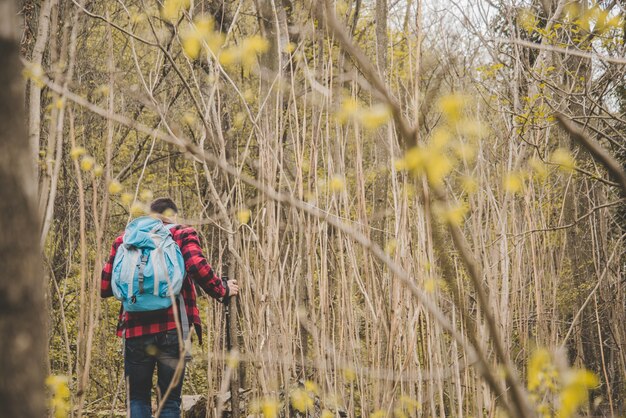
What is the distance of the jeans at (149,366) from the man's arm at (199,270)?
0.25 metres

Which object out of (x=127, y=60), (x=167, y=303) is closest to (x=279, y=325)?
(x=167, y=303)

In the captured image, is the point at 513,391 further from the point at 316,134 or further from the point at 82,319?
the point at 316,134

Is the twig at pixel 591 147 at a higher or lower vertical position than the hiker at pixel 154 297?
higher

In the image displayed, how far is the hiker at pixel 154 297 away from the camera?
222 cm

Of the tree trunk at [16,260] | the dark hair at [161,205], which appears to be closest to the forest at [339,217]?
the tree trunk at [16,260]

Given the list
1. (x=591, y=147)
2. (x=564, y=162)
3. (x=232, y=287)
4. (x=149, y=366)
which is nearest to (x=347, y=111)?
(x=591, y=147)

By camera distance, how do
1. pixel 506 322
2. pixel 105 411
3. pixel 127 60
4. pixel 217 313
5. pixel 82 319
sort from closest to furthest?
pixel 82 319, pixel 506 322, pixel 217 313, pixel 105 411, pixel 127 60

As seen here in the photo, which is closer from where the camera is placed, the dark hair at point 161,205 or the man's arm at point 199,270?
the man's arm at point 199,270

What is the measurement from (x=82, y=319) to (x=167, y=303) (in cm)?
91

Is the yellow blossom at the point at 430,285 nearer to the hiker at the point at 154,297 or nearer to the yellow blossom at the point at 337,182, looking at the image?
the yellow blossom at the point at 337,182

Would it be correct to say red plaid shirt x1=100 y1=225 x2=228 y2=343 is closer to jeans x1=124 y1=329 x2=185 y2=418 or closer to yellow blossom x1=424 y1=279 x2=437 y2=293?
jeans x1=124 y1=329 x2=185 y2=418

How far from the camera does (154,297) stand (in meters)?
2.22

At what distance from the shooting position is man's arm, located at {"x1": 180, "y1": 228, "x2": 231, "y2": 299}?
2.27m

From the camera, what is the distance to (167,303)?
87.7 inches
